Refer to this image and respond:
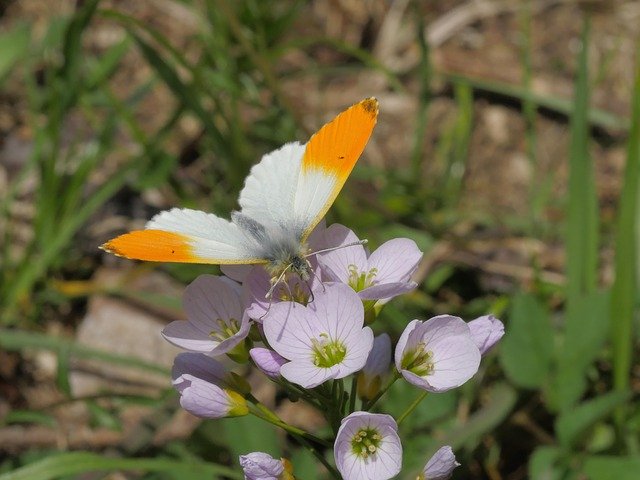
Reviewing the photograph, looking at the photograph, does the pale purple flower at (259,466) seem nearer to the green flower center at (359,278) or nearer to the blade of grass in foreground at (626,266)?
the green flower center at (359,278)

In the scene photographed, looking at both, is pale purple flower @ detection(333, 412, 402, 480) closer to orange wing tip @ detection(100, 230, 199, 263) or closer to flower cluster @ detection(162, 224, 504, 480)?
flower cluster @ detection(162, 224, 504, 480)

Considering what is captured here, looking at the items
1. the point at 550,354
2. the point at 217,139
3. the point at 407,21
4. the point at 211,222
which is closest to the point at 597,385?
the point at 550,354

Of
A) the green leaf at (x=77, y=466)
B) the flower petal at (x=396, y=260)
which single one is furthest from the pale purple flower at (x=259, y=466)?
the green leaf at (x=77, y=466)

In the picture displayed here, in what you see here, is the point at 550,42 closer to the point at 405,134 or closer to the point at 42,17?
the point at 405,134

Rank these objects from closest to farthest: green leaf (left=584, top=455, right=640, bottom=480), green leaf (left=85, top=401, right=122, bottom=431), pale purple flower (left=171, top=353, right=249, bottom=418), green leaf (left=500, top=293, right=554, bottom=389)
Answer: pale purple flower (left=171, top=353, right=249, bottom=418) → green leaf (left=584, top=455, right=640, bottom=480) → green leaf (left=500, top=293, right=554, bottom=389) → green leaf (left=85, top=401, right=122, bottom=431)

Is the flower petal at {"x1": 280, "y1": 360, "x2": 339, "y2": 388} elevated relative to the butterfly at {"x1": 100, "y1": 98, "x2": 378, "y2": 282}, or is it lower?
lower

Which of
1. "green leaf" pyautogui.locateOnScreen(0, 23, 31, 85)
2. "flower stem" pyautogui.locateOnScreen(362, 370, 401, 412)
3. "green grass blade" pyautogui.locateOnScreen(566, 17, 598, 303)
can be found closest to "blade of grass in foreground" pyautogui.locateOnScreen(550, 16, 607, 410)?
"green grass blade" pyautogui.locateOnScreen(566, 17, 598, 303)

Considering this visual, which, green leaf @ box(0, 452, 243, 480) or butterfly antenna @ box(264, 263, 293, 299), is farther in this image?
green leaf @ box(0, 452, 243, 480)
